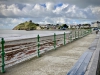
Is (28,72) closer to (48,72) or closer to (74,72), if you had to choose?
(48,72)

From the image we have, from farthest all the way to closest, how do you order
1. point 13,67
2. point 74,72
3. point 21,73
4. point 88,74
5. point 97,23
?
point 97,23, point 13,67, point 21,73, point 74,72, point 88,74

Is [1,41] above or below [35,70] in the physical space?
above

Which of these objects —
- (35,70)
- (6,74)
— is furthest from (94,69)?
(6,74)

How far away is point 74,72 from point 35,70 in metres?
1.67

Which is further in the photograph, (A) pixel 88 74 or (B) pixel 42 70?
(B) pixel 42 70

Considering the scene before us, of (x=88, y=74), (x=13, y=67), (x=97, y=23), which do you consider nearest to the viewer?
(x=88, y=74)

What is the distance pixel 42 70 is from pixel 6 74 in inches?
56.5

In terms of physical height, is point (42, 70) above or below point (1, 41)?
below

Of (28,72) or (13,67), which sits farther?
(13,67)

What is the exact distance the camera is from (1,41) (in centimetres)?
596

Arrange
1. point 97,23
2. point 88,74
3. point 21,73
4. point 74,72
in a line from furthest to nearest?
point 97,23, point 21,73, point 74,72, point 88,74

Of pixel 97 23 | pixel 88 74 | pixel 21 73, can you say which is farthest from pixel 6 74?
pixel 97 23

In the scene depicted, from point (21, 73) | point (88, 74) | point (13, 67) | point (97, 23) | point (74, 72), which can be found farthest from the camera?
point (97, 23)

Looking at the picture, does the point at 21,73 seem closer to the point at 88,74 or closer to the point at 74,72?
the point at 74,72
